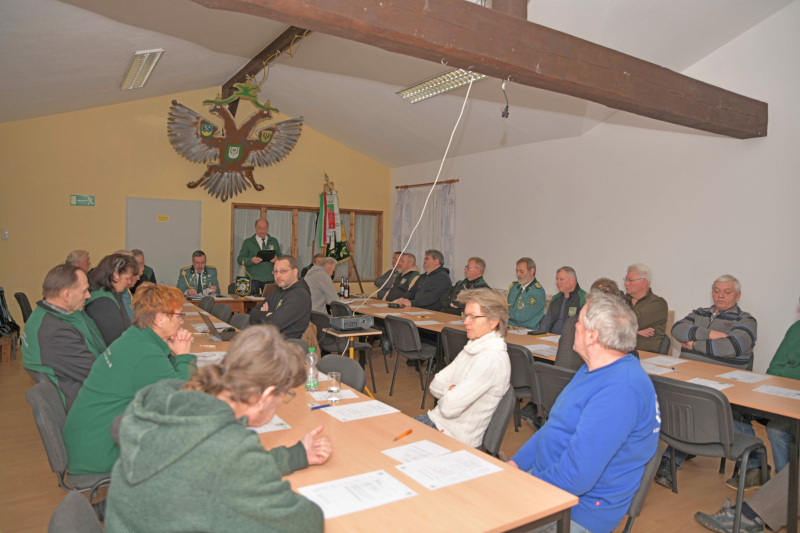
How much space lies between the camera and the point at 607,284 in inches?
140

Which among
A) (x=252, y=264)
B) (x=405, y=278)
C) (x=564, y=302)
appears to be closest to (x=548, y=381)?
(x=564, y=302)

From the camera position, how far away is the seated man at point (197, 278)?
7.50 metres

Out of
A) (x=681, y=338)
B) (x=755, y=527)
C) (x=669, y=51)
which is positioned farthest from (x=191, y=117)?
(x=755, y=527)

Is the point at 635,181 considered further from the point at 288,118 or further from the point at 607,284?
the point at 288,118

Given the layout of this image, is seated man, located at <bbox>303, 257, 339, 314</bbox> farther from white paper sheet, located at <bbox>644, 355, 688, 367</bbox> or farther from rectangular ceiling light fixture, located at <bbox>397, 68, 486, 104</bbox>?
white paper sheet, located at <bbox>644, 355, 688, 367</bbox>

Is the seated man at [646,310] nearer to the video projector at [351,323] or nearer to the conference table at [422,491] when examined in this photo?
the video projector at [351,323]

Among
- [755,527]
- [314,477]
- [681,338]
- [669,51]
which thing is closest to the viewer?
[314,477]

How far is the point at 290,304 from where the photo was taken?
14.0 ft

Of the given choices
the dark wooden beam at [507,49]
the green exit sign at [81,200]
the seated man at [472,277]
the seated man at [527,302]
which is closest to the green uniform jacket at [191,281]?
the green exit sign at [81,200]

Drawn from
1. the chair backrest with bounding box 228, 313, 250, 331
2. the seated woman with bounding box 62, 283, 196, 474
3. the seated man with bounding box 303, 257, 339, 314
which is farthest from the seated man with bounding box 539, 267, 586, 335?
the seated woman with bounding box 62, 283, 196, 474

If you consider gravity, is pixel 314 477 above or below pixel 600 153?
below

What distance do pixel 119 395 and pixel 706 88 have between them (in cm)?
461

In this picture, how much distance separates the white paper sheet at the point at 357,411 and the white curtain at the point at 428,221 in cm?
622

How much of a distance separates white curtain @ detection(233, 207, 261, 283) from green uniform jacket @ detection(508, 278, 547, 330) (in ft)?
16.9
